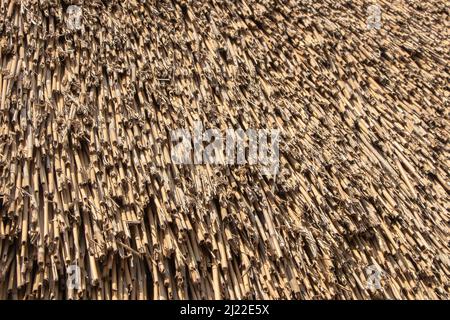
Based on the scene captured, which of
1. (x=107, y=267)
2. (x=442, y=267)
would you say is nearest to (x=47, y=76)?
(x=107, y=267)

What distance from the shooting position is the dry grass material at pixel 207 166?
2113 millimetres

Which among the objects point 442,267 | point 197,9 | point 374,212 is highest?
point 197,9

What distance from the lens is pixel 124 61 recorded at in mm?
2484

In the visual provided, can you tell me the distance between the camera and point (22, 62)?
2.32m

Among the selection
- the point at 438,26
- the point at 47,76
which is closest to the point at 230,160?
the point at 47,76

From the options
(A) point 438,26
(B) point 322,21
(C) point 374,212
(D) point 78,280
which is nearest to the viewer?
(D) point 78,280

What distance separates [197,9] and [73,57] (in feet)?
2.46

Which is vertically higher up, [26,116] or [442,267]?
[26,116]

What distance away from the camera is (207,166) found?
2354 millimetres

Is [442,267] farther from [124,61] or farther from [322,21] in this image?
[124,61]

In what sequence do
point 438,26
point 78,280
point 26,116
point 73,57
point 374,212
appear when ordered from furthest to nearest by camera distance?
point 438,26
point 374,212
point 73,57
point 26,116
point 78,280

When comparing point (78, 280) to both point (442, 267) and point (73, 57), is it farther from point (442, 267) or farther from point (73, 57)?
point (442, 267)

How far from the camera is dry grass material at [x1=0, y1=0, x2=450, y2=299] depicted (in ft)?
6.93

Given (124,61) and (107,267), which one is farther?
(124,61)
